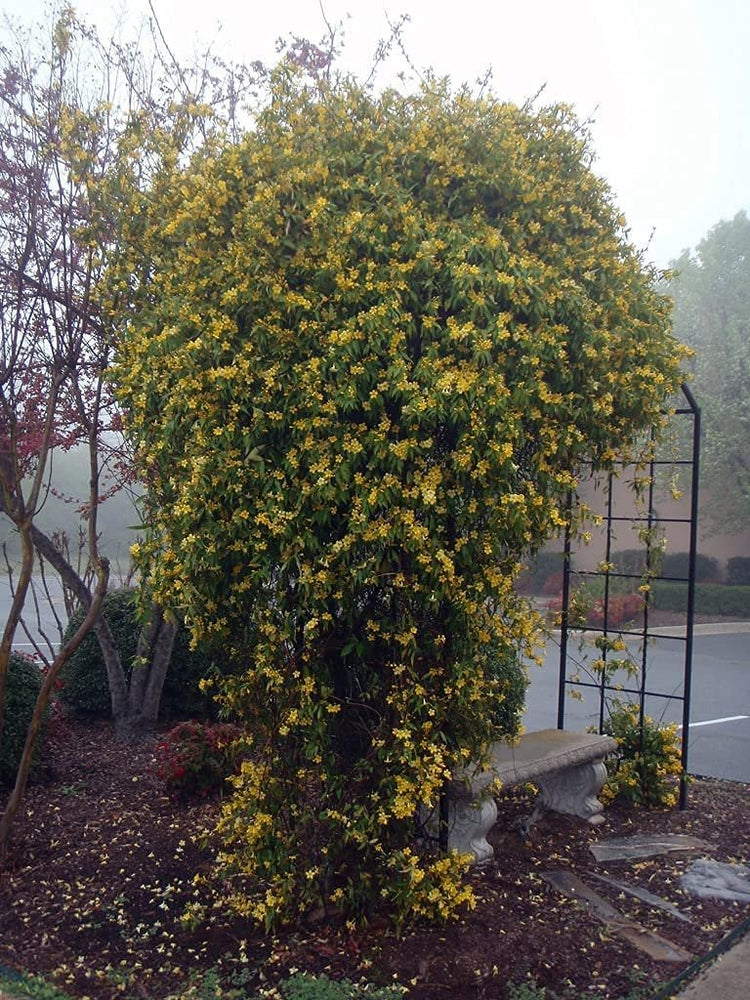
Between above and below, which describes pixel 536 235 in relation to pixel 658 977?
above

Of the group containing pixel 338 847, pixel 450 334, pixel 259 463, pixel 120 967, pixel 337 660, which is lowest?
pixel 120 967

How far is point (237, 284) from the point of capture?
3781mm

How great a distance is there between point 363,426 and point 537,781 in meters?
2.76

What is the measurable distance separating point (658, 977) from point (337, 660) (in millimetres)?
1788

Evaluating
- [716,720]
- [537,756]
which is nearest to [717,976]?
[537,756]

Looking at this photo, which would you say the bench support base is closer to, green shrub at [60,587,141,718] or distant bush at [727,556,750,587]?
green shrub at [60,587,141,718]

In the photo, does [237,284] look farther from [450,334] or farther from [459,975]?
[459,975]

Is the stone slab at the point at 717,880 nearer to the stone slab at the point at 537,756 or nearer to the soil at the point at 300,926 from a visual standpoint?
the soil at the point at 300,926

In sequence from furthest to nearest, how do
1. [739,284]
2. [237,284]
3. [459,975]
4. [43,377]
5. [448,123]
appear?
[739,284], [43,377], [448,123], [237,284], [459,975]

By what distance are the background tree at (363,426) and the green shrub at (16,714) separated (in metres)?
2.21

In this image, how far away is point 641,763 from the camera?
5824 millimetres

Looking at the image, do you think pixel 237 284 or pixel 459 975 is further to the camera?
pixel 237 284

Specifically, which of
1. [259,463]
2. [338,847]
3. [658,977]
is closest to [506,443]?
[259,463]

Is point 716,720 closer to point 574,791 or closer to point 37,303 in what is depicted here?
point 574,791
